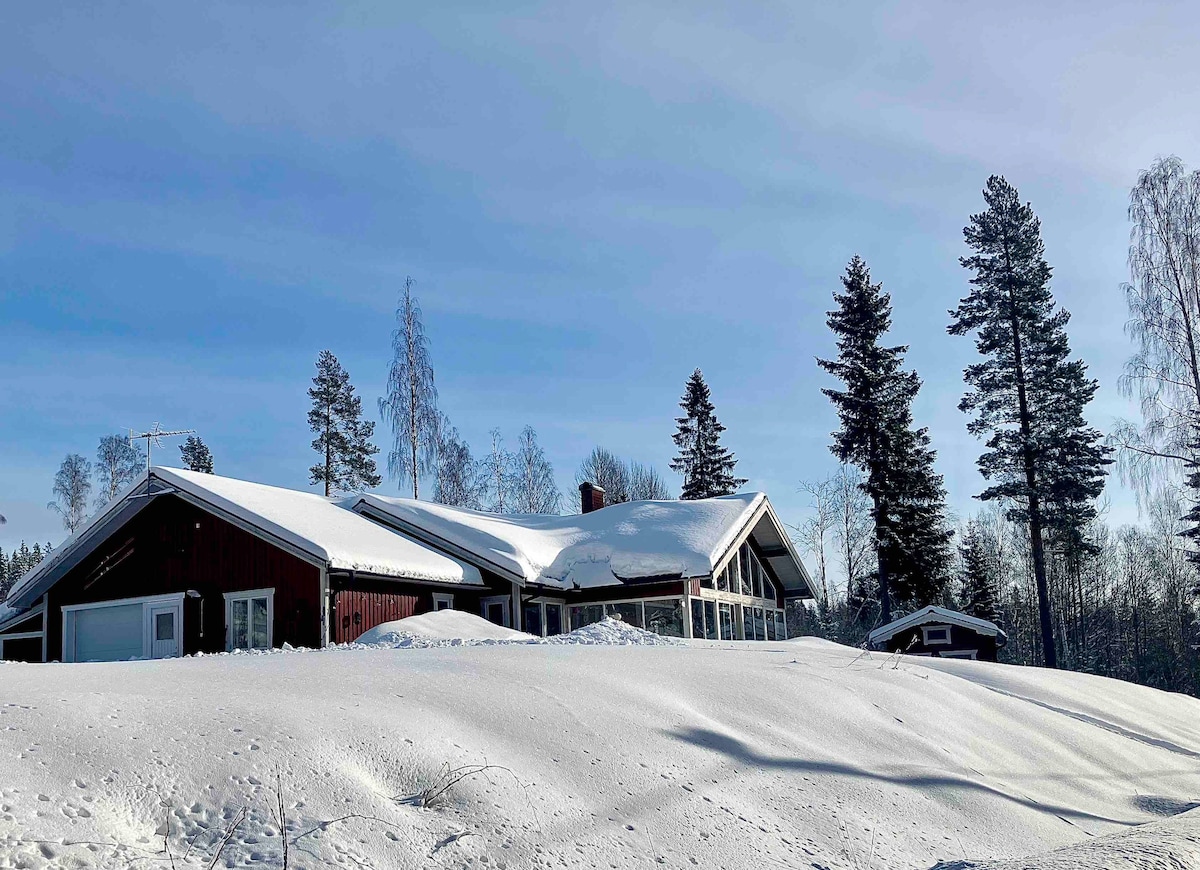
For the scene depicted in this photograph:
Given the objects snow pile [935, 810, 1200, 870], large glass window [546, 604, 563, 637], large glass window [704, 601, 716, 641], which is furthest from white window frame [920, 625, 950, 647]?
snow pile [935, 810, 1200, 870]

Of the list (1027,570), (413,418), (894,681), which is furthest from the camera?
(1027,570)

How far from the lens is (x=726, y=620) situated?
2688 centimetres

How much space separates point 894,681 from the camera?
10.7 m

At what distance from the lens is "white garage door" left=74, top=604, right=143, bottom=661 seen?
21.1m

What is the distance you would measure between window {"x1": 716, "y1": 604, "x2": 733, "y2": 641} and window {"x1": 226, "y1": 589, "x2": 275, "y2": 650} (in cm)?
1159

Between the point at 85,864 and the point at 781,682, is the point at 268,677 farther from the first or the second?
the point at 781,682

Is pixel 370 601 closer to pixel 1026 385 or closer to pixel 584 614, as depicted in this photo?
pixel 584 614

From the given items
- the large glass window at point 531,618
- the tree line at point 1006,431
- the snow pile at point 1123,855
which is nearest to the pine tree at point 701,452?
the tree line at point 1006,431

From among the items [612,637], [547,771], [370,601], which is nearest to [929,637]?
[370,601]

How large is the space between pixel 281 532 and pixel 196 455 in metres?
35.8

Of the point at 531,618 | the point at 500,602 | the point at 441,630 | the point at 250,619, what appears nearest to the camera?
the point at 441,630

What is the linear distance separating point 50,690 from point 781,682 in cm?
593

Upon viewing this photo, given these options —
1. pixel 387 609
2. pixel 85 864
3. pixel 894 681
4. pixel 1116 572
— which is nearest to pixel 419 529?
pixel 387 609

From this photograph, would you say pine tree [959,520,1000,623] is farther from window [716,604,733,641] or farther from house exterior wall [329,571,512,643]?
house exterior wall [329,571,512,643]
